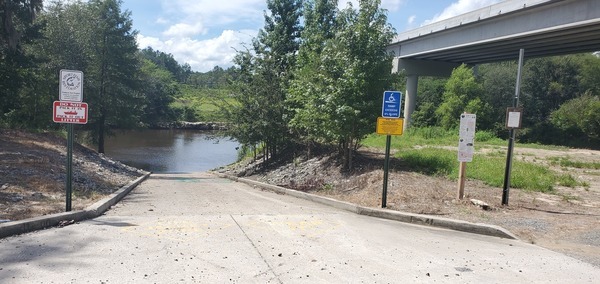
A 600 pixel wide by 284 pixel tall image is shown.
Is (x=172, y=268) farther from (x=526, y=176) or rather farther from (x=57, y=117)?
(x=526, y=176)

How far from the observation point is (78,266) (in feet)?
15.7

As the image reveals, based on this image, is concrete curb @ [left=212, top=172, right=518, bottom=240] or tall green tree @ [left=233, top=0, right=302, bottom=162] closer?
concrete curb @ [left=212, top=172, right=518, bottom=240]

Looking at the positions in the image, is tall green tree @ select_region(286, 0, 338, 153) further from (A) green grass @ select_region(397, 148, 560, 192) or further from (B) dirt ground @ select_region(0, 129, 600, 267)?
(A) green grass @ select_region(397, 148, 560, 192)

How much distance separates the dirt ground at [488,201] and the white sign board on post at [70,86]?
6010 mm

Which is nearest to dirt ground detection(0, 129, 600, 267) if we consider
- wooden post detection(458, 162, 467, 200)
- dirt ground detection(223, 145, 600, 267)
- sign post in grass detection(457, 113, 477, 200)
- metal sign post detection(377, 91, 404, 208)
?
dirt ground detection(223, 145, 600, 267)

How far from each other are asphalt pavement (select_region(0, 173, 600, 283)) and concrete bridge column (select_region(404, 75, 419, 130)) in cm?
3366

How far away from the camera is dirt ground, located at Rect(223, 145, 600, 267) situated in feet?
23.2

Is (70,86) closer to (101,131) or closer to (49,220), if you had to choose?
(49,220)

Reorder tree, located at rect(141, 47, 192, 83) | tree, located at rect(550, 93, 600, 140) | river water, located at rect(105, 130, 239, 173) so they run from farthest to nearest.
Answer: tree, located at rect(141, 47, 192, 83) < tree, located at rect(550, 93, 600, 140) < river water, located at rect(105, 130, 239, 173)

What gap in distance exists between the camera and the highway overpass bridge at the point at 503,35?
2128 centimetres

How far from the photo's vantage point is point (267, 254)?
18.0 feet

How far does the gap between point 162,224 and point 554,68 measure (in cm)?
5345

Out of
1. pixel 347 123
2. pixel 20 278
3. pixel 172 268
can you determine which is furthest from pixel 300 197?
pixel 20 278

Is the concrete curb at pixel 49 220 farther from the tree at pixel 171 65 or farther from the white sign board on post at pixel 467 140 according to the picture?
the tree at pixel 171 65
